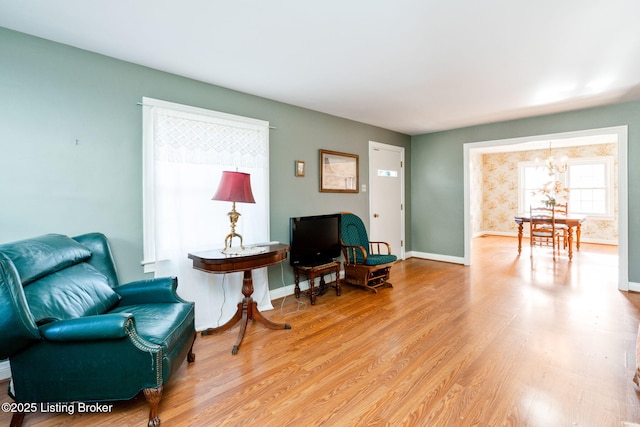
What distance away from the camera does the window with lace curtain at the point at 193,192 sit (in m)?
2.68

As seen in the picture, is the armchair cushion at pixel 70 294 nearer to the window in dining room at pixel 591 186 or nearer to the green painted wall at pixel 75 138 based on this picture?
the green painted wall at pixel 75 138

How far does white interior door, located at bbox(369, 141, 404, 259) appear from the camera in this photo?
5.06m

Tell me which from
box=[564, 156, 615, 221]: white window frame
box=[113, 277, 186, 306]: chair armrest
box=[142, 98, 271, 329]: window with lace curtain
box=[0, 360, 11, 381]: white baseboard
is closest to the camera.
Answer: box=[0, 360, 11, 381]: white baseboard

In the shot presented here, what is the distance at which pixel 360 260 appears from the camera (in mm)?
3961

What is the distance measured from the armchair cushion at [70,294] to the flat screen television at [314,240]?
5.90ft

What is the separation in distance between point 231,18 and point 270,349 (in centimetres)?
249

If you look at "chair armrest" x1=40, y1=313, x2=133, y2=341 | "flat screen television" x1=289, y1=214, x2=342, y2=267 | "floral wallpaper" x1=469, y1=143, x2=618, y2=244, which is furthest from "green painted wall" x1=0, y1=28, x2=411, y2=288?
"floral wallpaper" x1=469, y1=143, x2=618, y2=244

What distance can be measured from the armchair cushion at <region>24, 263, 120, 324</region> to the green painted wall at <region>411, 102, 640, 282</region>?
5.08 meters

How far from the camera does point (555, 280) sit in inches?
166

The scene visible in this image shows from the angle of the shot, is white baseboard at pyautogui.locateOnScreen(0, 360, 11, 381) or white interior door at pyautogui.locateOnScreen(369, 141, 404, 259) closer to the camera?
white baseboard at pyautogui.locateOnScreen(0, 360, 11, 381)

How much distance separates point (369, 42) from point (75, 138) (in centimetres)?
244

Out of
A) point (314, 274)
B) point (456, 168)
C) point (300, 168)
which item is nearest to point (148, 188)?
point (300, 168)

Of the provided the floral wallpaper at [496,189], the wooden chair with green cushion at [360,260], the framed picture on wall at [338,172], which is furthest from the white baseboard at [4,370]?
the floral wallpaper at [496,189]

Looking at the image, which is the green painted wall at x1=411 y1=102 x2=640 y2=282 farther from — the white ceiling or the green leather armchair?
the green leather armchair
